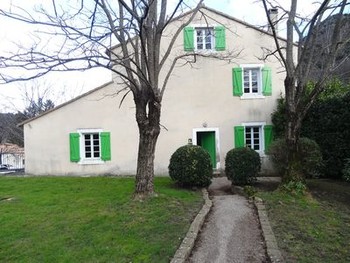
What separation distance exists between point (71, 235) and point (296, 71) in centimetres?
718

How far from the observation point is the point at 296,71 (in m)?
10.3

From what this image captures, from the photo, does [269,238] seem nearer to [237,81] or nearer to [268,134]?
[268,134]

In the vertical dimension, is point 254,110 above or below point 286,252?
above

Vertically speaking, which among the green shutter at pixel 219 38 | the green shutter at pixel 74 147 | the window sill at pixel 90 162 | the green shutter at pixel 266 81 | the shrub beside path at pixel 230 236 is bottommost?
the shrub beside path at pixel 230 236

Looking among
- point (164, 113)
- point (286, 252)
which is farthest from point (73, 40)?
point (164, 113)

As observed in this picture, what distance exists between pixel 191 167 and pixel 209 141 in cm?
603

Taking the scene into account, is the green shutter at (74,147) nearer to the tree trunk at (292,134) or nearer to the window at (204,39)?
the window at (204,39)

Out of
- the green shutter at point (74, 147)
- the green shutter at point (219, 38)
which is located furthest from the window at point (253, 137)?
the green shutter at point (74, 147)

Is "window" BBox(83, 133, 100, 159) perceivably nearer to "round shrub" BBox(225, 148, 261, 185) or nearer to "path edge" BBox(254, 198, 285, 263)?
"round shrub" BBox(225, 148, 261, 185)

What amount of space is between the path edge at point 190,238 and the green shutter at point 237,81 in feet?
29.1

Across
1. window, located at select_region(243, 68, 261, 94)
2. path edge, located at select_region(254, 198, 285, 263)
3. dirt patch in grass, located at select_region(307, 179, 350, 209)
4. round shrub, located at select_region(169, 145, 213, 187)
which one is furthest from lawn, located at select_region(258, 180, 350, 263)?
window, located at select_region(243, 68, 261, 94)

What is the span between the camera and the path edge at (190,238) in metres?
5.61

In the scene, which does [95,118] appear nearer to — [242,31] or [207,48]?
[207,48]

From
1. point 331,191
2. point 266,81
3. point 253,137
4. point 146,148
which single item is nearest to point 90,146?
point 253,137
